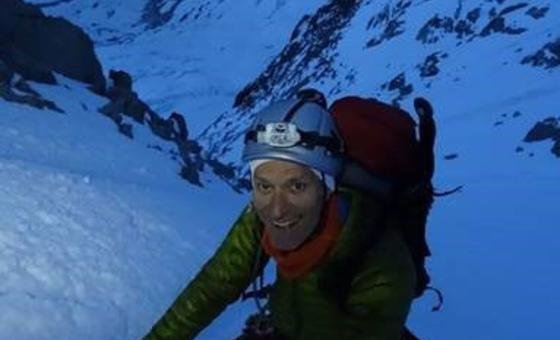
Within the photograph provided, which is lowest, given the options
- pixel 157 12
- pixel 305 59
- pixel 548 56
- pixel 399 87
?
pixel 548 56

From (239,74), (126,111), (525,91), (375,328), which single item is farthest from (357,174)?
(239,74)

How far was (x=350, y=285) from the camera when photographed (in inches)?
108

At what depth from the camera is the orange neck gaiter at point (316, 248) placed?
276 cm

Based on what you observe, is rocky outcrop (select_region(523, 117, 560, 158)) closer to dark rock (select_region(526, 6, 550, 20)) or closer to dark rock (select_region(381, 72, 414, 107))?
dark rock (select_region(526, 6, 550, 20))

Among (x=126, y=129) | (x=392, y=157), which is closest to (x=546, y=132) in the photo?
(x=126, y=129)

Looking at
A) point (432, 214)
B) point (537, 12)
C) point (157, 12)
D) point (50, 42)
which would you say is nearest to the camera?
point (432, 214)

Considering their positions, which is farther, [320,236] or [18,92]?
[18,92]

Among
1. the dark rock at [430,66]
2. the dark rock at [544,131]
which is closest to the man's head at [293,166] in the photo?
the dark rock at [544,131]

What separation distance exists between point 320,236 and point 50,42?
2150cm

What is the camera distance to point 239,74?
10031 centimetres

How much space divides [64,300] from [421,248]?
4.77m

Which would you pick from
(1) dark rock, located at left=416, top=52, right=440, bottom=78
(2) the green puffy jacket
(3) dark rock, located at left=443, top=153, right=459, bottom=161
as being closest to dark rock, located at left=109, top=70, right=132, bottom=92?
(3) dark rock, located at left=443, top=153, right=459, bottom=161

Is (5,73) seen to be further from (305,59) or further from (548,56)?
(305,59)

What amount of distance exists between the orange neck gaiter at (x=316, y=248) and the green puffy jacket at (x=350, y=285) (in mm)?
30
